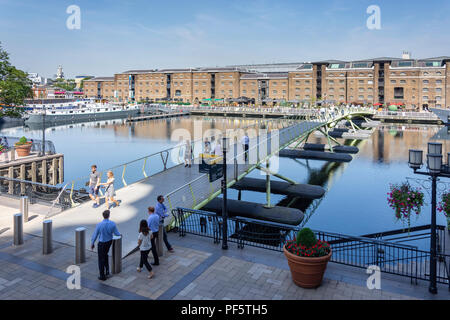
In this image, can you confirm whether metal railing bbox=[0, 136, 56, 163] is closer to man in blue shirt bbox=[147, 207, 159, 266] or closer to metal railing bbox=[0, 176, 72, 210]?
metal railing bbox=[0, 176, 72, 210]

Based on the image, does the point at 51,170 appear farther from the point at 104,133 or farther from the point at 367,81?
the point at 367,81

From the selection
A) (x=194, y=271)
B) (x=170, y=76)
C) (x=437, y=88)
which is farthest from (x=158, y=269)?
(x=170, y=76)

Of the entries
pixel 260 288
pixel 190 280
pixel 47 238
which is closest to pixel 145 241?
pixel 190 280

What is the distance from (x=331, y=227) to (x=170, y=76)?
104 meters

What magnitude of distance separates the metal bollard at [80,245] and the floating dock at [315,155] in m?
28.5

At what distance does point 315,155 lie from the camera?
3625cm

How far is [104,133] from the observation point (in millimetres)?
58688

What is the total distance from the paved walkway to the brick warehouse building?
3079 inches

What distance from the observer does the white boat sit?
242ft

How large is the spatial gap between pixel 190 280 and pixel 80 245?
115 inches

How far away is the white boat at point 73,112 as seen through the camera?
7375 centimetres

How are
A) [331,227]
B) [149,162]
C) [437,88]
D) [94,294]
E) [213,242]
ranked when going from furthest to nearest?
[437,88] < [149,162] < [331,227] < [213,242] < [94,294]

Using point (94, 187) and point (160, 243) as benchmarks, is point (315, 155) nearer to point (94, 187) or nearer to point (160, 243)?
point (94, 187)

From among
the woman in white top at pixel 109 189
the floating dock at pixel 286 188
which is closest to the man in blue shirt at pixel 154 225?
the woman in white top at pixel 109 189
